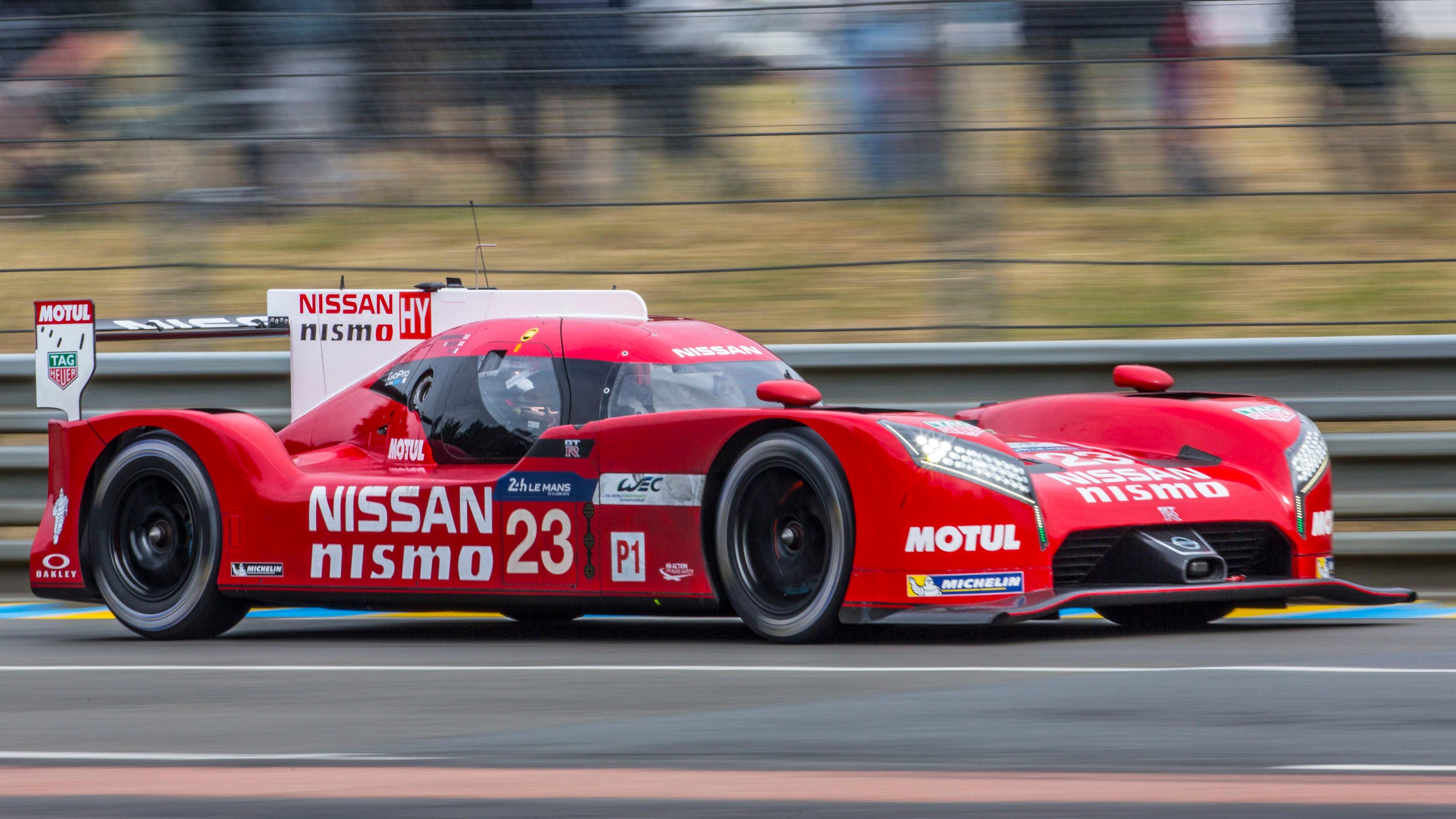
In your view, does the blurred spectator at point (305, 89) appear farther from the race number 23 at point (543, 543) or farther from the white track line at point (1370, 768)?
the white track line at point (1370, 768)

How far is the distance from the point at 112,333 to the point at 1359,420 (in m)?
4.74

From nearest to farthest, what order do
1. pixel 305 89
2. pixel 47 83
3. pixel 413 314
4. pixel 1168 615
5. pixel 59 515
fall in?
pixel 1168 615 → pixel 59 515 → pixel 413 314 → pixel 305 89 → pixel 47 83

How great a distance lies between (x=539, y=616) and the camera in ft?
24.0

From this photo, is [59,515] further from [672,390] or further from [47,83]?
[47,83]

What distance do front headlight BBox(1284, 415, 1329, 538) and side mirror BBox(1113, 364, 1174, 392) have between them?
0.59 meters

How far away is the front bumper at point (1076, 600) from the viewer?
5.57 meters

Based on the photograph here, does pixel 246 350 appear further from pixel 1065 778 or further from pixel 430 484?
pixel 1065 778

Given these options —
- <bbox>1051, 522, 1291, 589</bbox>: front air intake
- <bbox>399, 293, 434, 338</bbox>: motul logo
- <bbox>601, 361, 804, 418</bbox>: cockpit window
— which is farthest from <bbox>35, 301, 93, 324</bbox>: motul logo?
<bbox>1051, 522, 1291, 589</bbox>: front air intake

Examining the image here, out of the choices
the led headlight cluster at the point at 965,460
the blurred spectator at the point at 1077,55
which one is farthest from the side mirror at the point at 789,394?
the blurred spectator at the point at 1077,55

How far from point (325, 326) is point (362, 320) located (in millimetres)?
150

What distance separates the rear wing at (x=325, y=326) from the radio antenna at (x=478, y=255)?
0.17 metres

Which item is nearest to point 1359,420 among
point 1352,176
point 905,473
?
point 1352,176

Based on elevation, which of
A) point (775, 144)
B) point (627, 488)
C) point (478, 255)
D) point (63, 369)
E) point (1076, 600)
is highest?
point (775, 144)

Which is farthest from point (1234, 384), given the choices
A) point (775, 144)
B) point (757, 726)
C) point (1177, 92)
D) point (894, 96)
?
point (757, 726)
